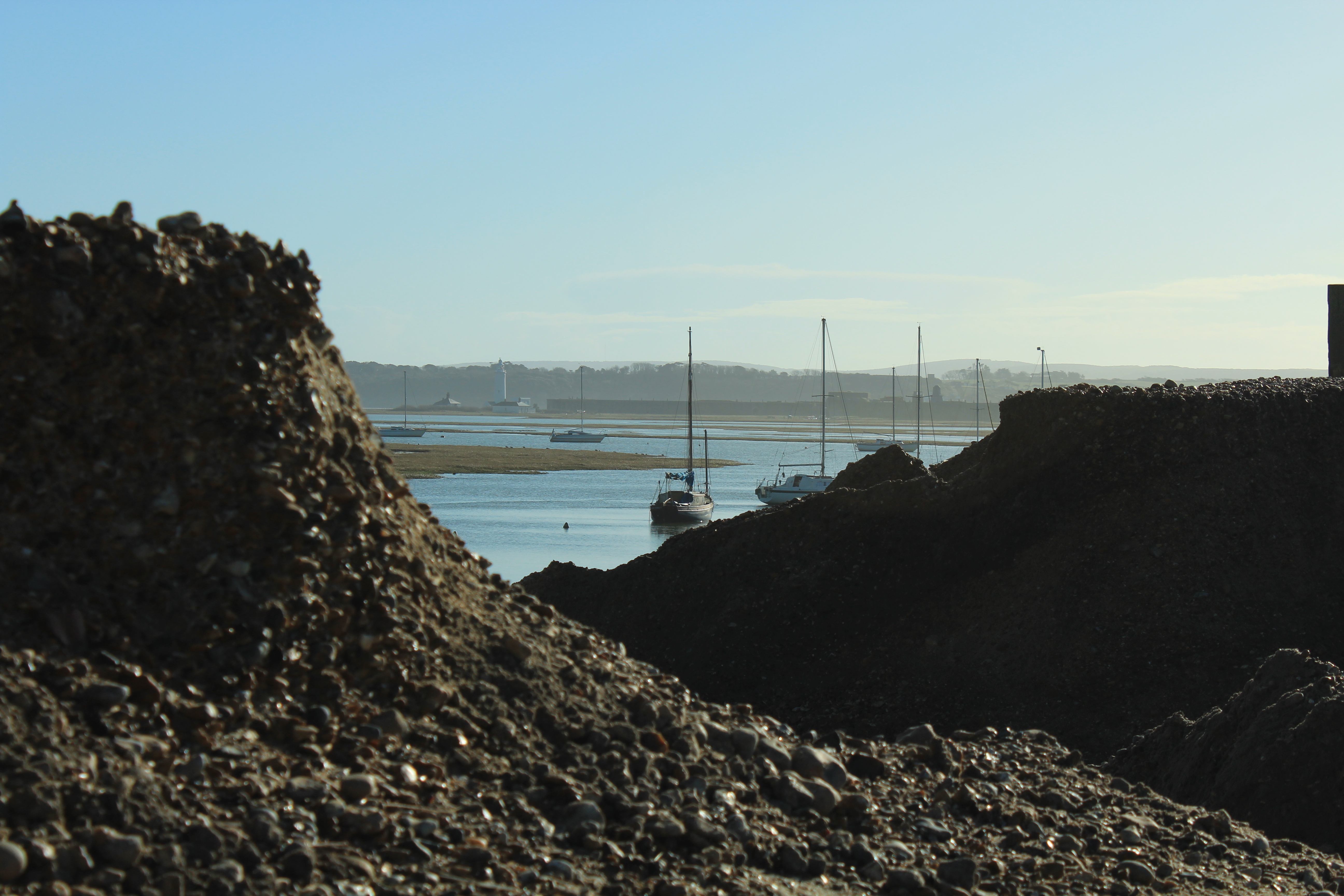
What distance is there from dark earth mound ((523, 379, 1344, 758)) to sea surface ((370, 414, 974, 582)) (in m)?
5.58

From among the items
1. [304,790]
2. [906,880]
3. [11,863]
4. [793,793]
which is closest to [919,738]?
[793,793]

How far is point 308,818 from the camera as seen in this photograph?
206 inches

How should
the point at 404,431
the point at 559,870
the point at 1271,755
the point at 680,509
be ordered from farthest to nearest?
1. the point at 404,431
2. the point at 680,509
3. the point at 1271,755
4. the point at 559,870

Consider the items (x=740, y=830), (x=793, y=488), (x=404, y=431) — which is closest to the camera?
(x=740, y=830)

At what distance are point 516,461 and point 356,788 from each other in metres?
77.5

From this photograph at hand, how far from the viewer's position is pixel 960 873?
6.30 meters

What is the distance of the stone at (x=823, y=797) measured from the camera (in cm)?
653

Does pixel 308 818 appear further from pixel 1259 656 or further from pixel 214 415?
pixel 1259 656

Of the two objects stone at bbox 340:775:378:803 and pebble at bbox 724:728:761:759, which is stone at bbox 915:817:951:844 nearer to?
pebble at bbox 724:728:761:759

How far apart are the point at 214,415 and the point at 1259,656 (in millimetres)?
11587

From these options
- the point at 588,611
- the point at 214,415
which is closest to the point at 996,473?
the point at 588,611

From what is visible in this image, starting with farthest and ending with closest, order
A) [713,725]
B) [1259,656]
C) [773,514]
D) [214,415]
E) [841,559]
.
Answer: [773,514]
[841,559]
[1259,656]
[713,725]
[214,415]

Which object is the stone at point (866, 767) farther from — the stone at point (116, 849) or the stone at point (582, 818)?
the stone at point (116, 849)

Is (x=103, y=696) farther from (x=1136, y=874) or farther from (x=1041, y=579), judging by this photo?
(x=1041, y=579)
